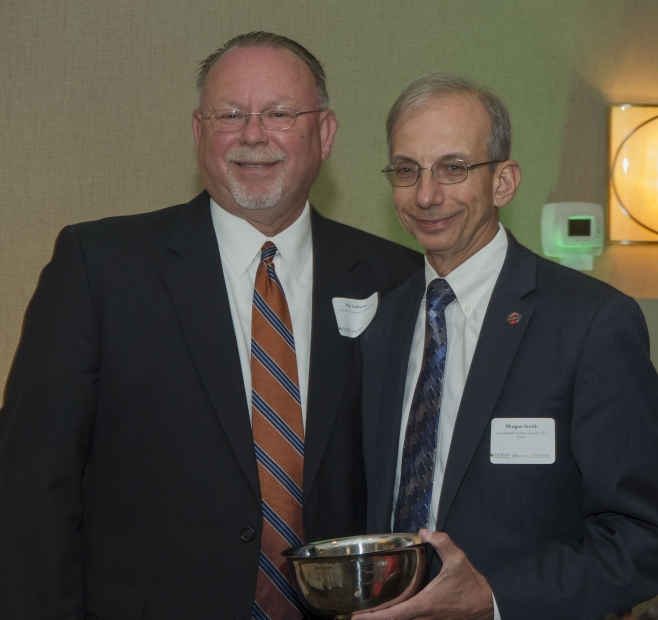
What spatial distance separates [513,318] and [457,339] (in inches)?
6.5

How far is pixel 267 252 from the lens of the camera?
2.27 m

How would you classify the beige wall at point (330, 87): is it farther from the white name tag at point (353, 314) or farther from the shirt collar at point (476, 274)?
the shirt collar at point (476, 274)

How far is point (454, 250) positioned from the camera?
7.09 ft

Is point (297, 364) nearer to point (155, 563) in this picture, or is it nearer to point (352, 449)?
point (352, 449)

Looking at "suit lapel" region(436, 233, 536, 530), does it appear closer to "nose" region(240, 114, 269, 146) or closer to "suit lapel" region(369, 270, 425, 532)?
"suit lapel" region(369, 270, 425, 532)

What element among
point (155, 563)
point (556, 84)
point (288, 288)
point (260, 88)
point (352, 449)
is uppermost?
point (556, 84)

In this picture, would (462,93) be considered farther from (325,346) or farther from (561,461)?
(561,461)

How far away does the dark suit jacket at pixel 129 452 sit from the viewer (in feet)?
6.62

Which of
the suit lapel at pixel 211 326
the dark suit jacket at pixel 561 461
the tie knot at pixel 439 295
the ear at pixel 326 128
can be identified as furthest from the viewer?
the ear at pixel 326 128

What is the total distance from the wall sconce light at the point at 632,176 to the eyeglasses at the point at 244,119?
163cm

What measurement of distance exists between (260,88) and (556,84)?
158cm

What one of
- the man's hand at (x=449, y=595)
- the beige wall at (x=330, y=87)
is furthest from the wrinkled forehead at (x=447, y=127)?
the beige wall at (x=330, y=87)

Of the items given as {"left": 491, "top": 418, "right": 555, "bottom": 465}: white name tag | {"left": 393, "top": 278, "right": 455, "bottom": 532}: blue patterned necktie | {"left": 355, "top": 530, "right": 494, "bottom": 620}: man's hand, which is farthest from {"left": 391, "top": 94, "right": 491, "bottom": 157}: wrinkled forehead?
{"left": 355, "top": 530, "right": 494, "bottom": 620}: man's hand

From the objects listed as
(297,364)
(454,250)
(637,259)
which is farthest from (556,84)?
(297,364)
